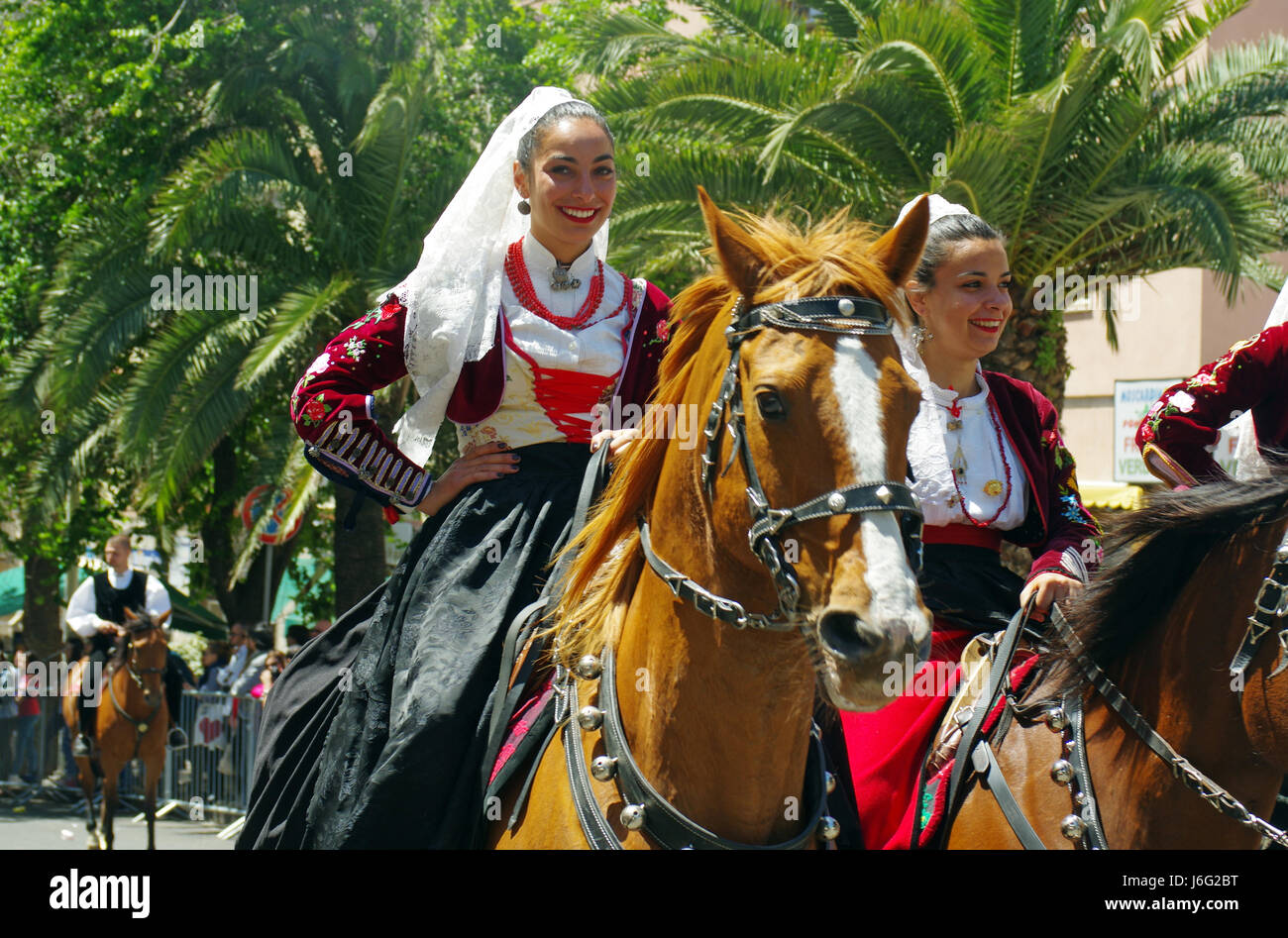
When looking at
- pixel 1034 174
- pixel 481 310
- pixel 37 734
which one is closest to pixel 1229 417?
pixel 481 310

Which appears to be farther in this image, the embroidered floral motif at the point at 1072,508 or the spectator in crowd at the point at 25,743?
the spectator in crowd at the point at 25,743

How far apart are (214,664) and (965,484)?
630 inches

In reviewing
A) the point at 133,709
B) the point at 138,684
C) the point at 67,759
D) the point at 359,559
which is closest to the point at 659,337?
the point at 138,684

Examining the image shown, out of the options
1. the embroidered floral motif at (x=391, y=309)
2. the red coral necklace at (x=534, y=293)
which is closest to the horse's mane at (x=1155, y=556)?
the red coral necklace at (x=534, y=293)

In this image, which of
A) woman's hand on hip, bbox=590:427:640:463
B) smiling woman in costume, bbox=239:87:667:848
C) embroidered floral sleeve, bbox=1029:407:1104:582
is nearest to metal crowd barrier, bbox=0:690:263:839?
smiling woman in costume, bbox=239:87:667:848

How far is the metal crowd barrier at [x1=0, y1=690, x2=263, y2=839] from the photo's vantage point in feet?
49.1

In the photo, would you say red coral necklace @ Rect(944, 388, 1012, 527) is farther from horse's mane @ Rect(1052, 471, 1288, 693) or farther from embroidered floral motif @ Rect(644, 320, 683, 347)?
embroidered floral motif @ Rect(644, 320, 683, 347)

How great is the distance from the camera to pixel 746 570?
8.50ft

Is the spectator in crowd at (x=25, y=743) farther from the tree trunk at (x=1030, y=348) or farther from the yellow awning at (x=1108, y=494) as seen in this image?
the yellow awning at (x=1108, y=494)

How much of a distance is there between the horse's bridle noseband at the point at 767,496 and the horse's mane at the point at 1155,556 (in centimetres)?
118

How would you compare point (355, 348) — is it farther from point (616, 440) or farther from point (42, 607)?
point (42, 607)

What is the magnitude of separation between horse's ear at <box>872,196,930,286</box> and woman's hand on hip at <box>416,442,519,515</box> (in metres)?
1.21

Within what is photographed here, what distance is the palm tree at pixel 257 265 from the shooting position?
45.6 ft

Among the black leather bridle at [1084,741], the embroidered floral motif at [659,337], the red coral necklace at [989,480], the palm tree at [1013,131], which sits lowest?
the black leather bridle at [1084,741]
